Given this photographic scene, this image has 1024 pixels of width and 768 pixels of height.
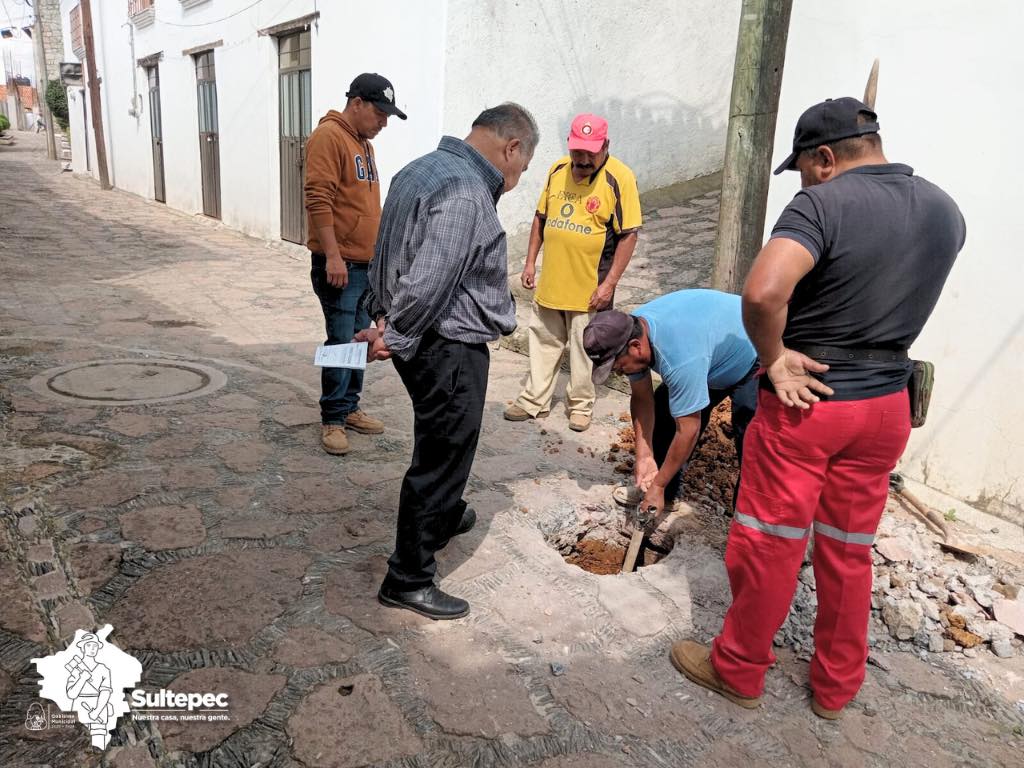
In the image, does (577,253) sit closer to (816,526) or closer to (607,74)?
(816,526)

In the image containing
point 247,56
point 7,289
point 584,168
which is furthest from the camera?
point 247,56

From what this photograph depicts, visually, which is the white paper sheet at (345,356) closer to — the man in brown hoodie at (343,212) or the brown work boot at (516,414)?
the man in brown hoodie at (343,212)

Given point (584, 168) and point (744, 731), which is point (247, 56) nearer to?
point (584, 168)

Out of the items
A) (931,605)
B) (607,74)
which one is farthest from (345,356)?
(607,74)

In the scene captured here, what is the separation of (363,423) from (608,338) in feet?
6.21

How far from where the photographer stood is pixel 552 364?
15.4 feet

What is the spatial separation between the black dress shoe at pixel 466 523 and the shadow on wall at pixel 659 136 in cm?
550

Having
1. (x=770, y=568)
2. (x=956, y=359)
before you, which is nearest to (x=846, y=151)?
(x=770, y=568)

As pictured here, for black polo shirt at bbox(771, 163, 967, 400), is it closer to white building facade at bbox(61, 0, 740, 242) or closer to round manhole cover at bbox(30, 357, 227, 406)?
round manhole cover at bbox(30, 357, 227, 406)

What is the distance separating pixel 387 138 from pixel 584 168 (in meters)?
4.11

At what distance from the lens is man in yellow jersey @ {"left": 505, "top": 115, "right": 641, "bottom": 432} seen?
438 centimetres

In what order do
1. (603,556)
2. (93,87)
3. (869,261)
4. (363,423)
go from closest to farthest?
(869,261), (603,556), (363,423), (93,87)

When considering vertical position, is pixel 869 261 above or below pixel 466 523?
above

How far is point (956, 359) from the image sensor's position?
3.53 meters
